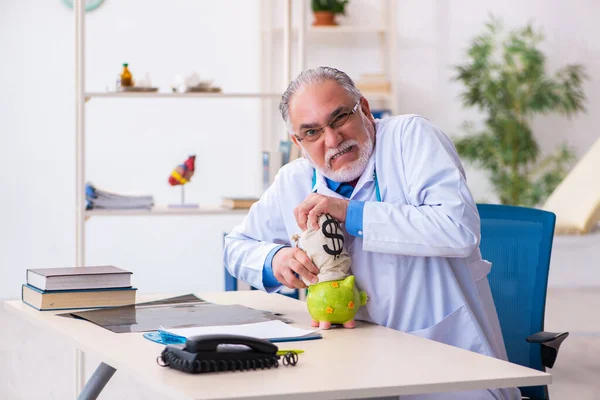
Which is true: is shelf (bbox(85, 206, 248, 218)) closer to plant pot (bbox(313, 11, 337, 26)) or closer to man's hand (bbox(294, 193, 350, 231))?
man's hand (bbox(294, 193, 350, 231))

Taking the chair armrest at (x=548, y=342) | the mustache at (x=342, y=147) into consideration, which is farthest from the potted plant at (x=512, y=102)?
the mustache at (x=342, y=147)

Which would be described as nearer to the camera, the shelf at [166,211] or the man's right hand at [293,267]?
the man's right hand at [293,267]

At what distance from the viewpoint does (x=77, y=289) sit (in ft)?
6.42

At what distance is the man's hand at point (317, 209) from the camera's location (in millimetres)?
1784

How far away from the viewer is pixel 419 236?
1.78m

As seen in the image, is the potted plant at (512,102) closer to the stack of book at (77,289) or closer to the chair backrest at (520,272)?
the chair backrest at (520,272)

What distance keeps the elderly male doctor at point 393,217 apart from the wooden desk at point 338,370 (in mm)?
151

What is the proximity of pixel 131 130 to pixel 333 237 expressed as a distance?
15.2 feet

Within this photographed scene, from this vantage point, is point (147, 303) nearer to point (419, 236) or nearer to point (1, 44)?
point (419, 236)

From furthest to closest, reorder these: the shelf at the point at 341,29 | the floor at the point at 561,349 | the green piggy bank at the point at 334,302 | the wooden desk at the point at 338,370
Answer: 1. the shelf at the point at 341,29
2. the floor at the point at 561,349
3. the green piggy bank at the point at 334,302
4. the wooden desk at the point at 338,370

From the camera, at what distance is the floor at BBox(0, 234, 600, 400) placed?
11.9 feet

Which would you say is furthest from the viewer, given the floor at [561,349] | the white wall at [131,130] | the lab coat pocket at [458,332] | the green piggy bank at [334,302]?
the white wall at [131,130]

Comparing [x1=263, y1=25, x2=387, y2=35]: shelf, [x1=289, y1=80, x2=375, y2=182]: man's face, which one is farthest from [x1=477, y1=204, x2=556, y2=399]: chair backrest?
[x1=263, y1=25, x2=387, y2=35]: shelf

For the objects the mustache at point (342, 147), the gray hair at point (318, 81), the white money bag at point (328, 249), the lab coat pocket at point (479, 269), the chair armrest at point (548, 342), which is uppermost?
the gray hair at point (318, 81)
